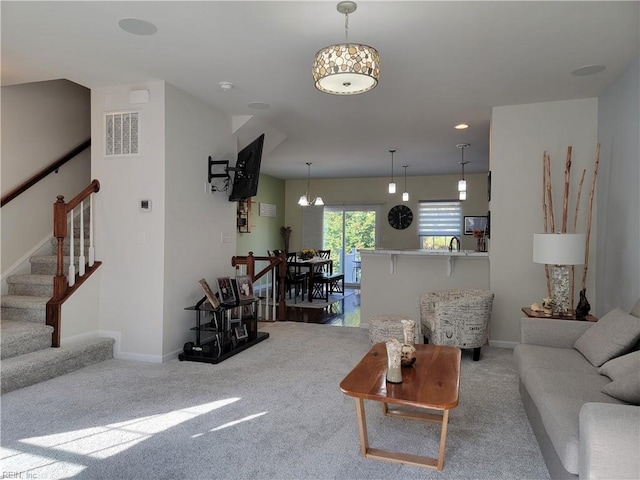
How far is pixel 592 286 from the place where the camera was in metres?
4.40

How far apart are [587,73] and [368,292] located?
11.4 ft

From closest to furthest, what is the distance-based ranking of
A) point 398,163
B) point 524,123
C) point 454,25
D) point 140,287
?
point 454,25, point 140,287, point 524,123, point 398,163

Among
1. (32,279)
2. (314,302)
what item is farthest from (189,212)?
(314,302)

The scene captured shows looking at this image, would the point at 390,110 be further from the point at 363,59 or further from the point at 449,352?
the point at 449,352

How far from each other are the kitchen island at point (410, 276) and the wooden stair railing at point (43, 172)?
3865mm

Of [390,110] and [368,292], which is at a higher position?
[390,110]

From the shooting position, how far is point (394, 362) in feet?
7.60

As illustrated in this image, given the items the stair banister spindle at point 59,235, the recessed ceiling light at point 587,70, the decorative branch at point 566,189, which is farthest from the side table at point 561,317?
the stair banister spindle at point 59,235

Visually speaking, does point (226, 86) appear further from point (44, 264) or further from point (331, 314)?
point (331, 314)

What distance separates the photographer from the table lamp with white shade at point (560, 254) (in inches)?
134

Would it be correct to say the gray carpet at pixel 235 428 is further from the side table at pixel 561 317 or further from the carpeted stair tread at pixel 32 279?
the carpeted stair tread at pixel 32 279

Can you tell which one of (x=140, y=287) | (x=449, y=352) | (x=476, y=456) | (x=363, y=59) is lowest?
(x=476, y=456)

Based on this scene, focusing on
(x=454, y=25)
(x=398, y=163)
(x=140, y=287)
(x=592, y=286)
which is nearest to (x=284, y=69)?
(x=454, y=25)

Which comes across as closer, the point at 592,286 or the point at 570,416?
the point at 570,416
